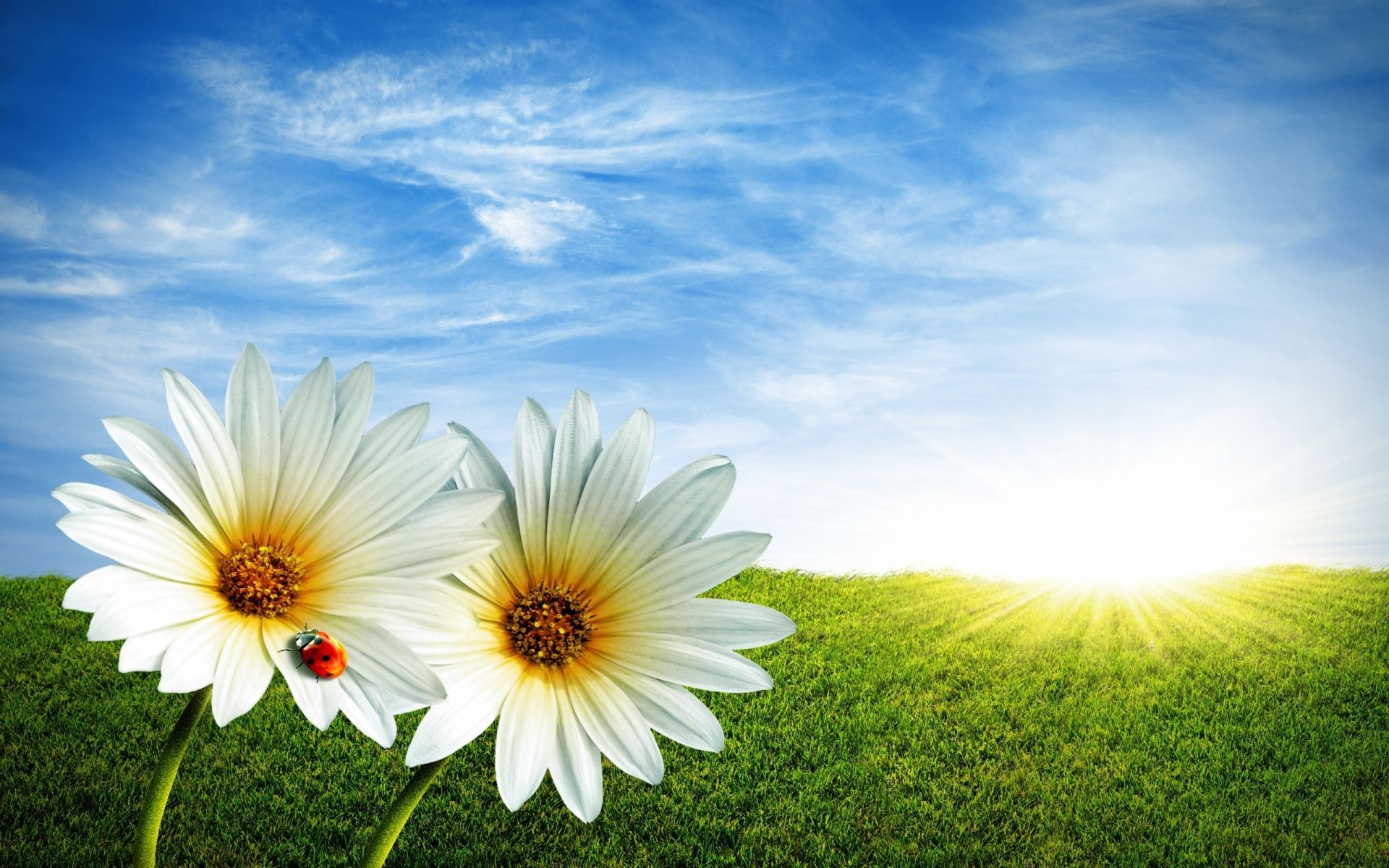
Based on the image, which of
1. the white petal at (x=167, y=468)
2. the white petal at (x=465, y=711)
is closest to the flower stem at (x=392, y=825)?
the white petal at (x=465, y=711)

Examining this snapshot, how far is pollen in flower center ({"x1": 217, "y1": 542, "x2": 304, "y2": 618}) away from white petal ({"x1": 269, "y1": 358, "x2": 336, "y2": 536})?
26mm

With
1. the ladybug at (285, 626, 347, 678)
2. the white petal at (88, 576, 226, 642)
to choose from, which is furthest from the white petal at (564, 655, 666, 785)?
the white petal at (88, 576, 226, 642)

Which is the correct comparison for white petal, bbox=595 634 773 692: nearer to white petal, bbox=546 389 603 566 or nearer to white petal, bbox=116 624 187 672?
white petal, bbox=546 389 603 566

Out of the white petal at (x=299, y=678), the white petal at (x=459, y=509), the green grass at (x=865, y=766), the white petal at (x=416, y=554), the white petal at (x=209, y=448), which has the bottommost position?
the green grass at (x=865, y=766)

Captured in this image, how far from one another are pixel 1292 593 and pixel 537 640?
390 inches

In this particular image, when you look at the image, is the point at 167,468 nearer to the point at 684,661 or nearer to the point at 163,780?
the point at 163,780

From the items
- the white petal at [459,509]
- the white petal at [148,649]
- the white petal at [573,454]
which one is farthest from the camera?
the white petal at [573,454]

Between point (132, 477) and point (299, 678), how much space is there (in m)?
0.26

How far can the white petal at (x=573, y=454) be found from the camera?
97 centimetres

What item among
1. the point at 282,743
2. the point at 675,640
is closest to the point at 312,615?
the point at 675,640

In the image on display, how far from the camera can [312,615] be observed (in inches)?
35.2

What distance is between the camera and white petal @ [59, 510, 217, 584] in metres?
0.81

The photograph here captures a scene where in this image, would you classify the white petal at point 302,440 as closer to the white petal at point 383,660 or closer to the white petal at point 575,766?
the white petal at point 383,660

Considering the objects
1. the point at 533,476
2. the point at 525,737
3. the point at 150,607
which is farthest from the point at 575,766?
the point at 150,607
